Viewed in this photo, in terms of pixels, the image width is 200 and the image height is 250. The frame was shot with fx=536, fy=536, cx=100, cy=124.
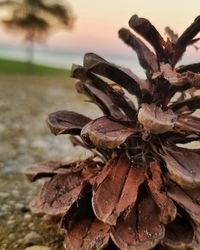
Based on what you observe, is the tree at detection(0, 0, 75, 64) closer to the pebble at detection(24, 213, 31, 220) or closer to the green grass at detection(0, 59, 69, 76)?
the green grass at detection(0, 59, 69, 76)

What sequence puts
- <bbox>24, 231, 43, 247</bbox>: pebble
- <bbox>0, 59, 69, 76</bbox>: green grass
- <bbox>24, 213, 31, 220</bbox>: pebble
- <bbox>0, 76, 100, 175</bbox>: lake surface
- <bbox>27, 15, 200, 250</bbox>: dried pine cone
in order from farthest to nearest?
<bbox>0, 59, 69, 76</bbox>: green grass
<bbox>0, 76, 100, 175</bbox>: lake surface
<bbox>24, 213, 31, 220</bbox>: pebble
<bbox>24, 231, 43, 247</bbox>: pebble
<bbox>27, 15, 200, 250</bbox>: dried pine cone

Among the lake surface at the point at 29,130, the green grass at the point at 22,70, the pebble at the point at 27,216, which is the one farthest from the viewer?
the green grass at the point at 22,70

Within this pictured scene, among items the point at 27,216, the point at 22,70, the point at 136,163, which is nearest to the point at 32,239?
the point at 27,216

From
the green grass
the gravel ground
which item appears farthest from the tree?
the gravel ground

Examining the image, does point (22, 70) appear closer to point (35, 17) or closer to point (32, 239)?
point (35, 17)

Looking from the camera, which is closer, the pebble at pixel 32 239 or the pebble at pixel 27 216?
the pebble at pixel 32 239

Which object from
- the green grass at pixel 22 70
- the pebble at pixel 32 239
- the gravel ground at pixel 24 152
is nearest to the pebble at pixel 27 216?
the gravel ground at pixel 24 152

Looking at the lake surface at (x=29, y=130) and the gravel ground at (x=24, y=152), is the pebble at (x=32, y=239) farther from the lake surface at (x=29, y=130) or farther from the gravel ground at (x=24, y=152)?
the lake surface at (x=29, y=130)
